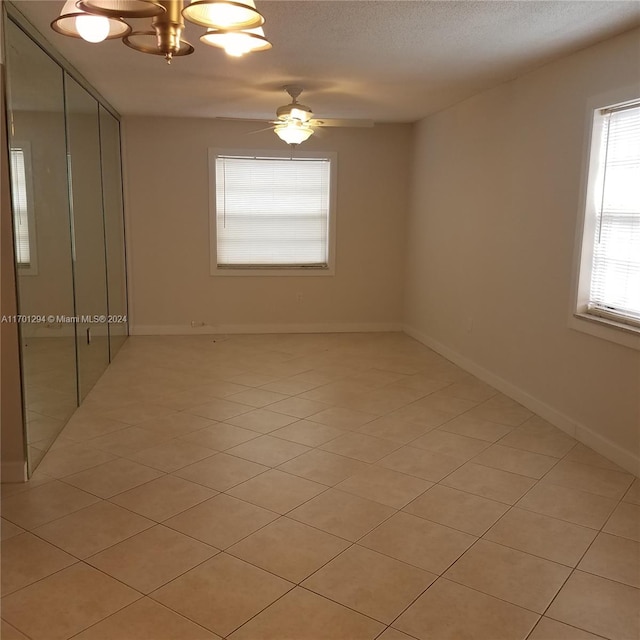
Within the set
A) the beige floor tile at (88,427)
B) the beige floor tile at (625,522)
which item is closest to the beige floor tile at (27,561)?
the beige floor tile at (88,427)

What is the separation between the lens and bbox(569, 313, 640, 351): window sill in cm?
322

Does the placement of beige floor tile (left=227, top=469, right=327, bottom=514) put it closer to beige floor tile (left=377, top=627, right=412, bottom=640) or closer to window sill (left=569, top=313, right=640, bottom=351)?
beige floor tile (left=377, top=627, right=412, bottom=640)

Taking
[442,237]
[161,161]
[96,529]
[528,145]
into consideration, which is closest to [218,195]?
[161,161]

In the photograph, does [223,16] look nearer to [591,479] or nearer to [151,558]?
[151,558]

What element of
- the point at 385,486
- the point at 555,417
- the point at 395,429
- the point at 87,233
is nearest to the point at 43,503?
the point at 385,486

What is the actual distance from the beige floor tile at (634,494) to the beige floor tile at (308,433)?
1.60 meters

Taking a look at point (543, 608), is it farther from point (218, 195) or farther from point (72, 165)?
point (218, 195)

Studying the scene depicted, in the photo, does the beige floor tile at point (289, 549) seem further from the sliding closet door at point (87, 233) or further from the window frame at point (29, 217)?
the sliding closet door at point (87, 233)

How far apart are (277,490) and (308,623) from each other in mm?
994

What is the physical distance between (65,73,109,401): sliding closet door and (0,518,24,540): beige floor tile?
5.44 ft

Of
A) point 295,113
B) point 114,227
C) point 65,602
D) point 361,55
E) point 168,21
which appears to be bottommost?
point 65,602

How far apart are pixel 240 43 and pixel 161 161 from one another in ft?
16.2

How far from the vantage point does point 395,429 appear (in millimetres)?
3824

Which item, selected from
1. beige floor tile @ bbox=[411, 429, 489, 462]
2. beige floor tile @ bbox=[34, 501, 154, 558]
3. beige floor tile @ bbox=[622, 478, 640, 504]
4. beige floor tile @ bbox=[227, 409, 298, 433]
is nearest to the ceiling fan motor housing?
beige floor tile @ bbox=[227, 409, 298, 433]
